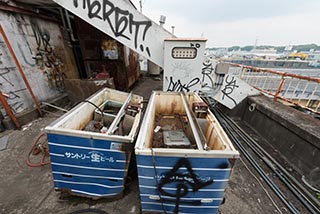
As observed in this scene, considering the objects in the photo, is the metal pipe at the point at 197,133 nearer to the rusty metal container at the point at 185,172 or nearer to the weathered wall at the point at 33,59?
the rusty metal container at the point at 185,172

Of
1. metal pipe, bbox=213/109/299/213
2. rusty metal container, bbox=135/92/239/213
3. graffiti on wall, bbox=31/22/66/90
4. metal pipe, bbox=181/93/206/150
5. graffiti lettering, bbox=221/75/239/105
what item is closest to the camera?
rusty metal container, bbox=135/92/239/213

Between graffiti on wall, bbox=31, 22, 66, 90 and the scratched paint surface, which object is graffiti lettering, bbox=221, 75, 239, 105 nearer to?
the scratched paint surface

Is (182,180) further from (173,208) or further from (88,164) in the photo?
(88,164)

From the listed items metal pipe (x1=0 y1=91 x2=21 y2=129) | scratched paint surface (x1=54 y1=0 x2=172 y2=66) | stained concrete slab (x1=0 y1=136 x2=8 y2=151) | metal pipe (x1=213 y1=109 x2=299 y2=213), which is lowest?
metal pipe (x1=213 y1=109 x2=299 y2=213)

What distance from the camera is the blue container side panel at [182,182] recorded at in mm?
1250

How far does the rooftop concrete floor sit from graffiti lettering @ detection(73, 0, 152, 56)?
10.0ft

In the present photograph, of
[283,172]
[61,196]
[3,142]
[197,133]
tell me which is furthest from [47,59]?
[283,172]

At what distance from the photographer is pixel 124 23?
2.95 metres

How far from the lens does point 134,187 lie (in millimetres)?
2107

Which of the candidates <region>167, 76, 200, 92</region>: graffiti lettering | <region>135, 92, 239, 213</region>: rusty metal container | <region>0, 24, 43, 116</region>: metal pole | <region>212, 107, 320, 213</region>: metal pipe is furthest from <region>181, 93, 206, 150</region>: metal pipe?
<region>0, 24, 43, 116</region>: metal pole

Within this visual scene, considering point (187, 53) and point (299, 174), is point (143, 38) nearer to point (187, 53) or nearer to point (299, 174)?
point (187, 53)

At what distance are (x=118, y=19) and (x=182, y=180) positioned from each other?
132 inches

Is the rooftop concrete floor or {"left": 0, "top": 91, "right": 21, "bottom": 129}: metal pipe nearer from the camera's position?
the rooftop concrete floor

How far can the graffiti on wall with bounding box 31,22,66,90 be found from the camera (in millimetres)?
4102
